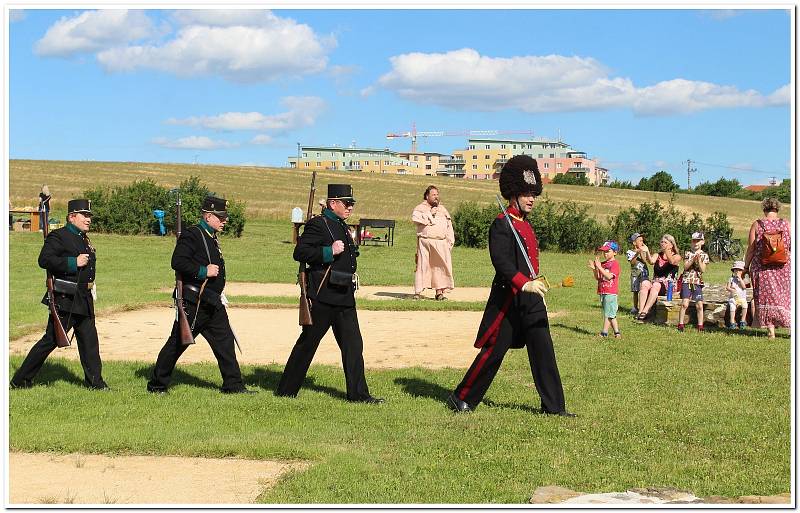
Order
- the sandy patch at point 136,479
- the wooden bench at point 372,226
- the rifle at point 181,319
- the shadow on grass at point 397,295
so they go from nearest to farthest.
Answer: the sandy patch at point 136,479 → the rifle at point 181,319 → the shadow on grass at point 397,295 → the wooden bench at point 372,226

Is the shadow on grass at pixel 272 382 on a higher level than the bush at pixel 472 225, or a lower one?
lower

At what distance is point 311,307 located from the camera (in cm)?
959

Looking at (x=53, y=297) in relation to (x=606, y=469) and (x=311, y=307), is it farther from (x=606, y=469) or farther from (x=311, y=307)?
(x=606, y=469)

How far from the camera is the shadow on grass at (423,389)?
9.90 metres

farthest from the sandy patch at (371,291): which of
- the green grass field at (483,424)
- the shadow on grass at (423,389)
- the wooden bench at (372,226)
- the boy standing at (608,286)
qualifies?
the wooden bench at (372,226)

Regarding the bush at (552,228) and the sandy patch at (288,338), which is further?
the bush at (552,228)

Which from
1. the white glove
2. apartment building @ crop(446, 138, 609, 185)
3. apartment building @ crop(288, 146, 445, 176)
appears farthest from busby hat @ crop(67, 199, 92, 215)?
apartment building @ crop(288, 146, 445, 176)

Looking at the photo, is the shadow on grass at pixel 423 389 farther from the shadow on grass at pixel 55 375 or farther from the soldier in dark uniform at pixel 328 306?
the shadow on grass at pixel 55 375

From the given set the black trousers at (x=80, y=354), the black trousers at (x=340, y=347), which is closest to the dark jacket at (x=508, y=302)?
the black trousers at (x=340, y=347)

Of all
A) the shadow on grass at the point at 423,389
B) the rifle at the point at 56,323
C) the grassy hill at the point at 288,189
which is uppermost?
the grassy hill at the point at 288,189

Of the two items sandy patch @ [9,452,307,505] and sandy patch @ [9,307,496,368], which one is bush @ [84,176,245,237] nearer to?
sandy patch @ [9,307,496,368]

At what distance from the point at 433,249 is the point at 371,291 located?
264 centimetres

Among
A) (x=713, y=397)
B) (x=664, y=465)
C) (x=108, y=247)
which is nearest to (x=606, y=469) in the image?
(x=664, y=465)

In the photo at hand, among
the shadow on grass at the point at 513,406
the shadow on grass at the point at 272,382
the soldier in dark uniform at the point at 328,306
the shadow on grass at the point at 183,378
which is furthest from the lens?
the shadow on grass at the point at 183,378
